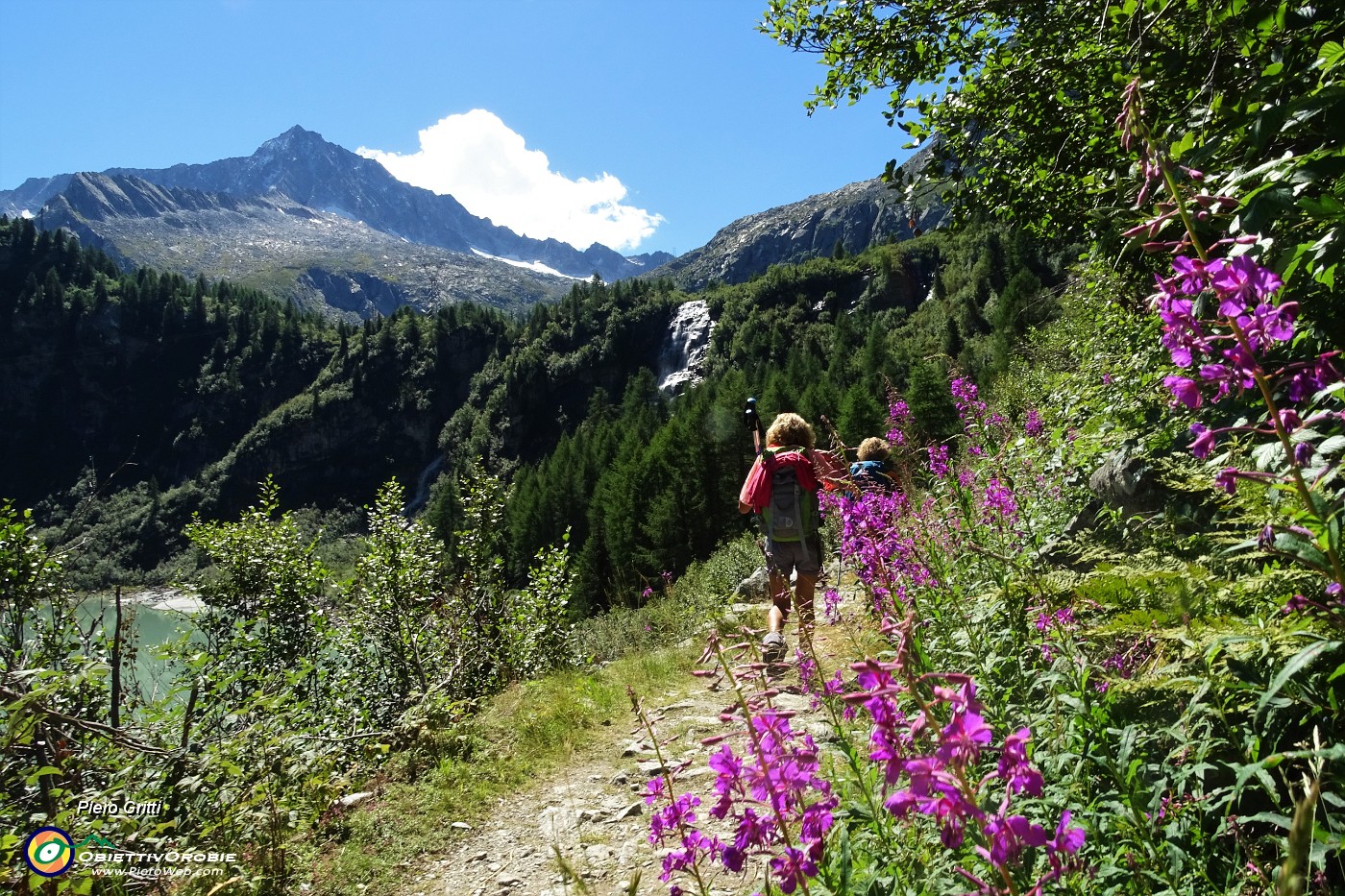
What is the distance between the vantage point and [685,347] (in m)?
132

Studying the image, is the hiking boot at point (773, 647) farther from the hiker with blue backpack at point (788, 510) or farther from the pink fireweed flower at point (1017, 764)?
the pink fireweed flower at point (1017, 764)

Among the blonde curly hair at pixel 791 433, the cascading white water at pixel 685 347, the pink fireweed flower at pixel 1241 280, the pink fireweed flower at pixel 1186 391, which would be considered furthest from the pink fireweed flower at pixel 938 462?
the cascading white water at pixel 685 347

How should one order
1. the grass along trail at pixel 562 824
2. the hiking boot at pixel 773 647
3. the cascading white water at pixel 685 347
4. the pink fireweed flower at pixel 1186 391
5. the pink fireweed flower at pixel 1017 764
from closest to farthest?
the pink fireweed flower at pixel 1017 764
the pink fireweed flower at pixel 1186 391
the grass along trail at pixel 562 824
the hiking boot at pixel 773 647
the cascading white water at pixel 685 347

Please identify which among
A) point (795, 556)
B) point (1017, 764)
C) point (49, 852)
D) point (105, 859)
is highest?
point (1017, 764)

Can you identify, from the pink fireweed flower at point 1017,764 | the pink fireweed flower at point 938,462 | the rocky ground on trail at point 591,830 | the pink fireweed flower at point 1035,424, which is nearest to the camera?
the pink fireweed flower at point 1017,764

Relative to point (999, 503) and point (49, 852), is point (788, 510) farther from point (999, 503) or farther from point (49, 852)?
point (49, 852)

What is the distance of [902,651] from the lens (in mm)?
1348

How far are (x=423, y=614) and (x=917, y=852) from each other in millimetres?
7965

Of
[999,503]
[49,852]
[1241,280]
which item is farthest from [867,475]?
[49,852]

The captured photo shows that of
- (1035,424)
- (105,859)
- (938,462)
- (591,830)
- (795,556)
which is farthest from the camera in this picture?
(795,556)

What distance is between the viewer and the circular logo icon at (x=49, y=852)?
11.0 feet

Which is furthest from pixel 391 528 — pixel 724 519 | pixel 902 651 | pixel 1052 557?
pixel 724 519

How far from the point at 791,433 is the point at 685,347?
127 m

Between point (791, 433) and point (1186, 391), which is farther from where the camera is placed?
point (791, 433)
